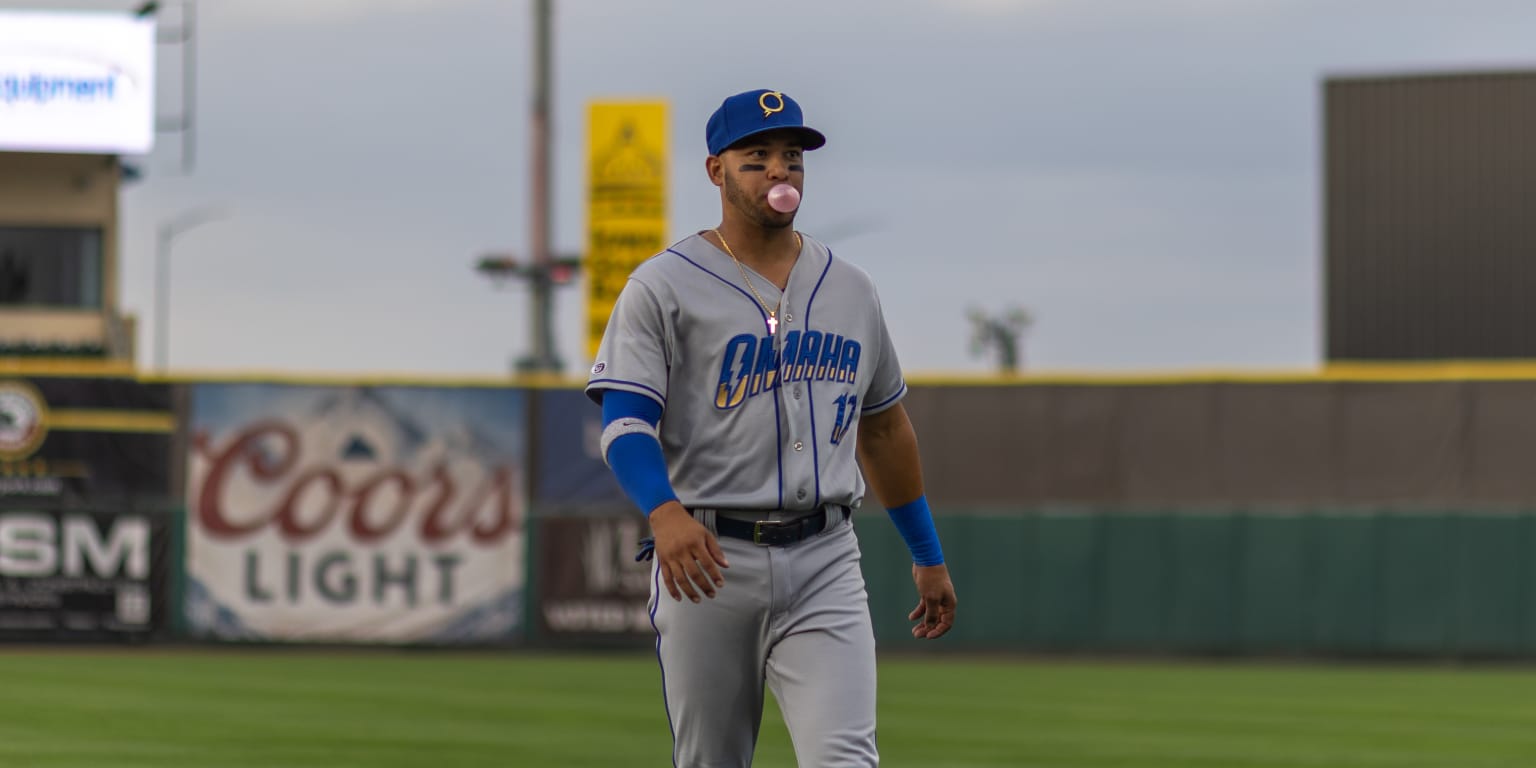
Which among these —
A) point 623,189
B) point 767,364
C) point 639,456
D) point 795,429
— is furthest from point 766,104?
point 623,189

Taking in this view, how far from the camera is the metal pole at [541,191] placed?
78.4 feet

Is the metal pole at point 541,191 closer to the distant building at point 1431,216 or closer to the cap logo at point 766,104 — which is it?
the distant building at point 1431,216

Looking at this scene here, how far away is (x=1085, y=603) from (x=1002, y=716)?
7.01 m

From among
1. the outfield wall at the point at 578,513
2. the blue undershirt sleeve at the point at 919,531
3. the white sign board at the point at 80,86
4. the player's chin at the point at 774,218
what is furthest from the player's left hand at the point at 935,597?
the white sign board at the point at 80,86

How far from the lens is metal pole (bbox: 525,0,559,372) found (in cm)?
2391

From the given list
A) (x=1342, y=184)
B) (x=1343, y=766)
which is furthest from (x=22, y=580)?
(x=1342, y=184)

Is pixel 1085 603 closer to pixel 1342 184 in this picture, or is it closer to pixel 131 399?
pixel 131 399

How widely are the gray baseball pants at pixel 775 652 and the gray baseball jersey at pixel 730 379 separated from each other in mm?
92

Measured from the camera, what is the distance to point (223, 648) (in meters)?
19.8

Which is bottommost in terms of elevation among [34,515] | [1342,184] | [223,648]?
[223,648]

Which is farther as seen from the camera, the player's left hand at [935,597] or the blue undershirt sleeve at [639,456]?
the player's left hand at [935,597]

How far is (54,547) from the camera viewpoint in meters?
19.6

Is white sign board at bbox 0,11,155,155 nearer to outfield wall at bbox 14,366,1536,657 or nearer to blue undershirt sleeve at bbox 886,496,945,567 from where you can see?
outfield wall at bbox 14,366,1536,657

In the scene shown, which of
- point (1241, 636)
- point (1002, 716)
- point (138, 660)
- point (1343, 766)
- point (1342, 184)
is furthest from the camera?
point (1342, 184)
